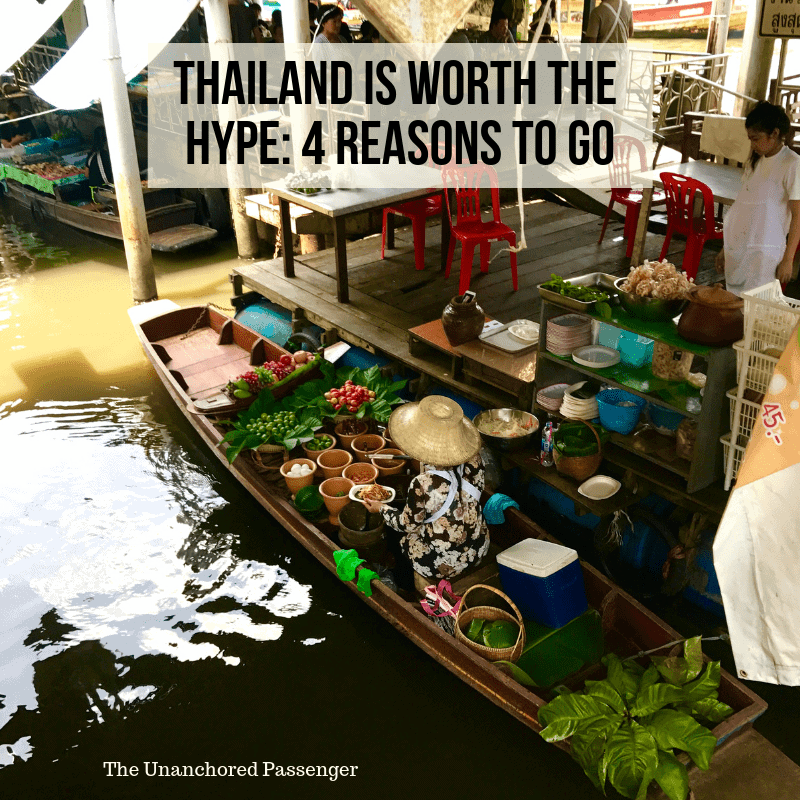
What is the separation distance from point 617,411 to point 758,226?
5.54 ft

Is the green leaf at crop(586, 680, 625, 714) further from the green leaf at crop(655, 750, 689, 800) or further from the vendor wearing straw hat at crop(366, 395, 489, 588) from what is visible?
the vendor wearing straw hat at crop(366, 395, 489, 588)

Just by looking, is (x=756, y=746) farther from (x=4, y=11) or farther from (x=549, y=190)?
(x=549, y=190)

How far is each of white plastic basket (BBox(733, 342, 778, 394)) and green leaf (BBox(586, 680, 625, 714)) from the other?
1.79m

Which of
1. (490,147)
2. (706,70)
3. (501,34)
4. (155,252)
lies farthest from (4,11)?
(706,70)

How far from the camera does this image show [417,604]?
16.4ft

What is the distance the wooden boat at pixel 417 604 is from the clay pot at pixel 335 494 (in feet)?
0.34

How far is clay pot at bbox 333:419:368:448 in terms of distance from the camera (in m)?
6.55

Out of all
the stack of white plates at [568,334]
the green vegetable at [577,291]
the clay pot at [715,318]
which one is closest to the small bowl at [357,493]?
the stack of white plates at [568,334]

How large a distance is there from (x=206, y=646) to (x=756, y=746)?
11.7 ft

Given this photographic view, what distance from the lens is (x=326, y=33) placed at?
962 cm

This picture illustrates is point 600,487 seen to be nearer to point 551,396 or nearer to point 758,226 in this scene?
point 551,396

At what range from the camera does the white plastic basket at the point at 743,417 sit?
423cm

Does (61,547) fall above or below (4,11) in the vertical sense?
below

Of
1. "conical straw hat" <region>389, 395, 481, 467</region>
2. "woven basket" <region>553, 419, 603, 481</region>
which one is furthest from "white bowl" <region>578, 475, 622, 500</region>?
"conical straw hat" <region>389, 395, 481, 467</region>
